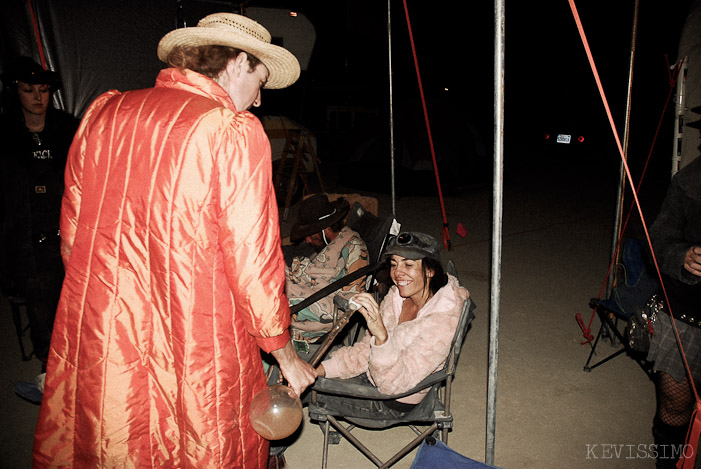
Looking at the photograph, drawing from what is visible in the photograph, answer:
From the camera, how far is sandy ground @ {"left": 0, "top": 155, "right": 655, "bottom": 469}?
8.96 feet

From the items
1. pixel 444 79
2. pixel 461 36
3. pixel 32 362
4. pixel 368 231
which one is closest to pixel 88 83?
pixel 32 362

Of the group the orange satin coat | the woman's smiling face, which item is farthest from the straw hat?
the woman's smiling face

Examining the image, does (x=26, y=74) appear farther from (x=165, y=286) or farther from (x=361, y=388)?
(x=361, y=388)

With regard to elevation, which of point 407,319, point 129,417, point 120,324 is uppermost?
point 120,324

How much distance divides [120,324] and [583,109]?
15922mm

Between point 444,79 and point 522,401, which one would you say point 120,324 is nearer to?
point 522,401

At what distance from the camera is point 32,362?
3.61 m

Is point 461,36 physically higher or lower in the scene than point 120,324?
higher

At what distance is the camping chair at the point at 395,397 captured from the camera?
7.12 feet

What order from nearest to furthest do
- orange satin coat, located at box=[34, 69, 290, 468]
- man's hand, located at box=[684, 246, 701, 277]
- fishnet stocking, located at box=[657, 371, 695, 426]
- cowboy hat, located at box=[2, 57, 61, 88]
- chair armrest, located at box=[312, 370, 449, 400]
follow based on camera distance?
orange satin coat, located at box=[34, 69, 290, 468] < man's hand, located at box=[684, 246, 701, 277] < chair armrest, located at box=[312, 370, 449, 400] < fishnet stocking, located at box=[657, 371, 695, 426] < cowboy hat, located at box=[2, 57, 61, 88]

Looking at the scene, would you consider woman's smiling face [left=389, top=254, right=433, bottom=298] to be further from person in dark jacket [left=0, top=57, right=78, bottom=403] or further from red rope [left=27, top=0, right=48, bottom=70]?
red rope [left=27, top=0, right=48, bottom=70]

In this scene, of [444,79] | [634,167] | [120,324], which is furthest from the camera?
[444,79]

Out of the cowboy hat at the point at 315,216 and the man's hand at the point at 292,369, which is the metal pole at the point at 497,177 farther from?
the cowboy hat at the point at 315,216

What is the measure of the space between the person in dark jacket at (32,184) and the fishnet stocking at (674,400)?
3.74 m
